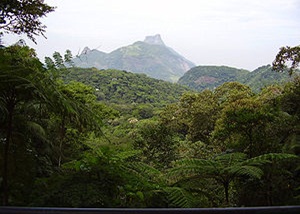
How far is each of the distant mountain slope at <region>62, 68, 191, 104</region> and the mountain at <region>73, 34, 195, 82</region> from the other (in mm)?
71649

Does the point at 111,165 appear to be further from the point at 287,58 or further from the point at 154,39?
the point at 154,39

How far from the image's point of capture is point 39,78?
219cm

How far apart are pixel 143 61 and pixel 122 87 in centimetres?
9577

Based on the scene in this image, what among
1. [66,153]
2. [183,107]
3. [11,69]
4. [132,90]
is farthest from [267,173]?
[132,90]

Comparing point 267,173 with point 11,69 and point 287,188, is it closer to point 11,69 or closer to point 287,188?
point 287,188

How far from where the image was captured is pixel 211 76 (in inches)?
2918

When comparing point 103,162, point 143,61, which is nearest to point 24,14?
point 103,162

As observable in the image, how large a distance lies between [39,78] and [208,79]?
74626mm

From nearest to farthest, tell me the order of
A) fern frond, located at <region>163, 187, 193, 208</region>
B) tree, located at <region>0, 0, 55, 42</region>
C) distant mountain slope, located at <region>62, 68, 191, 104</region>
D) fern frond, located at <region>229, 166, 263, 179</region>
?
1. fern frond, located at <region>163, 187, 193, 208</region>
2. fern frond, located at <region>229, 166, 263, 179</region>
3. tree, located at <region>0, 0, 55, 42</region>
4. distant mountain slope, located at <region>62, 68, 191, 104</region>

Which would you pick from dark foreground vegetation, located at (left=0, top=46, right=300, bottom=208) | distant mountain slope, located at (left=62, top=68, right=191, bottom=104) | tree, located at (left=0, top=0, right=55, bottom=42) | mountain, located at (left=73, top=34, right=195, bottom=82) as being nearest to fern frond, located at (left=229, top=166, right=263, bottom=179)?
dark foreground vegetation, located at (left=0, top=46, right=300, bottom=208)

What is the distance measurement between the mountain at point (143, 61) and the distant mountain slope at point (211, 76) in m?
49.7

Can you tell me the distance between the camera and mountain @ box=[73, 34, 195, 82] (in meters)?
129

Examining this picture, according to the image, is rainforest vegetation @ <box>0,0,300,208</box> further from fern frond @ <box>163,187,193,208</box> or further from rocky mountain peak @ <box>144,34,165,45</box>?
rocky mountain peak @ <box>144,34,165,45</box>

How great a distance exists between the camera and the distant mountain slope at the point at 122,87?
4303 cm
